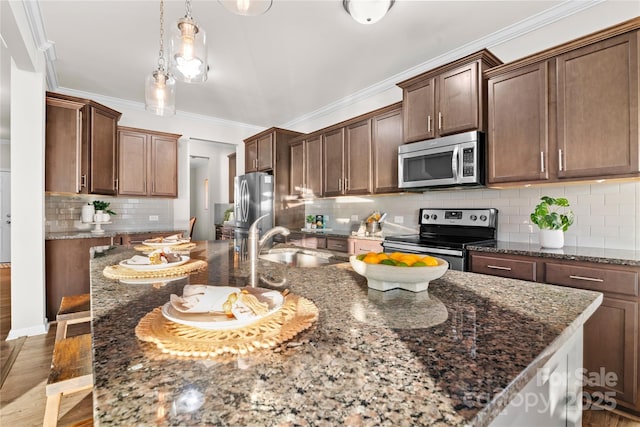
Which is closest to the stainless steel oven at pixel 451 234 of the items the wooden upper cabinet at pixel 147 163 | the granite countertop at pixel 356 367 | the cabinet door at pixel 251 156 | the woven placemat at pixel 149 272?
the granite countertop at pixel 356 367

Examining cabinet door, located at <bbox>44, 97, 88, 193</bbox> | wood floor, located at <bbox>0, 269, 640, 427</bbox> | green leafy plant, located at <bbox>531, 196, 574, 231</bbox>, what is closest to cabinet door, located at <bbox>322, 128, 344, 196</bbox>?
green leafy plant, located at <bbox>531, 196, 574, 231</bbox>

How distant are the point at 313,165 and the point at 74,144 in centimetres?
275

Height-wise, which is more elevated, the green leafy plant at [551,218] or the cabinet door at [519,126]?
the cabinet door at [519,126]

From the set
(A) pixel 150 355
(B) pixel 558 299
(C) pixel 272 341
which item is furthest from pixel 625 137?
(A) pixel 150 355

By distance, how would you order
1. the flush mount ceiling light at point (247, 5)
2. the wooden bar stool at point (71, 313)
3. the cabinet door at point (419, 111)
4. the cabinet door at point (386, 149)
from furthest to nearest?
the cabinet door at point (386, 149) < the cabinet door at point (419, 111) < the wooden bar stool at point (71, 313) < the flush mount ceiling light at point (247, 5)

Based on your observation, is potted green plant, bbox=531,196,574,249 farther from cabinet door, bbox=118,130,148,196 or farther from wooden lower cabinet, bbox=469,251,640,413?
cabinet door, bbox=118,130,148,196

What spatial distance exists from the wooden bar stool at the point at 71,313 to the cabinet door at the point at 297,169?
303 cm

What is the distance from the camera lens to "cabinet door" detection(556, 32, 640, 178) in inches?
73.0

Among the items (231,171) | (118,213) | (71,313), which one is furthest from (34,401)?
(231,171)

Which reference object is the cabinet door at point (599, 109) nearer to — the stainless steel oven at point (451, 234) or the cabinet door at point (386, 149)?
the stainless steel oven at point (451, 234)

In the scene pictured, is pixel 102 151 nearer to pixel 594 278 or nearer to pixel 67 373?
pixel 67 373

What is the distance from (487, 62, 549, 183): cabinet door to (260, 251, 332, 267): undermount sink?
168 cm

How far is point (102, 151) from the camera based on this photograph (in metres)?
3.70

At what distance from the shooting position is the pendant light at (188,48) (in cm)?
159
